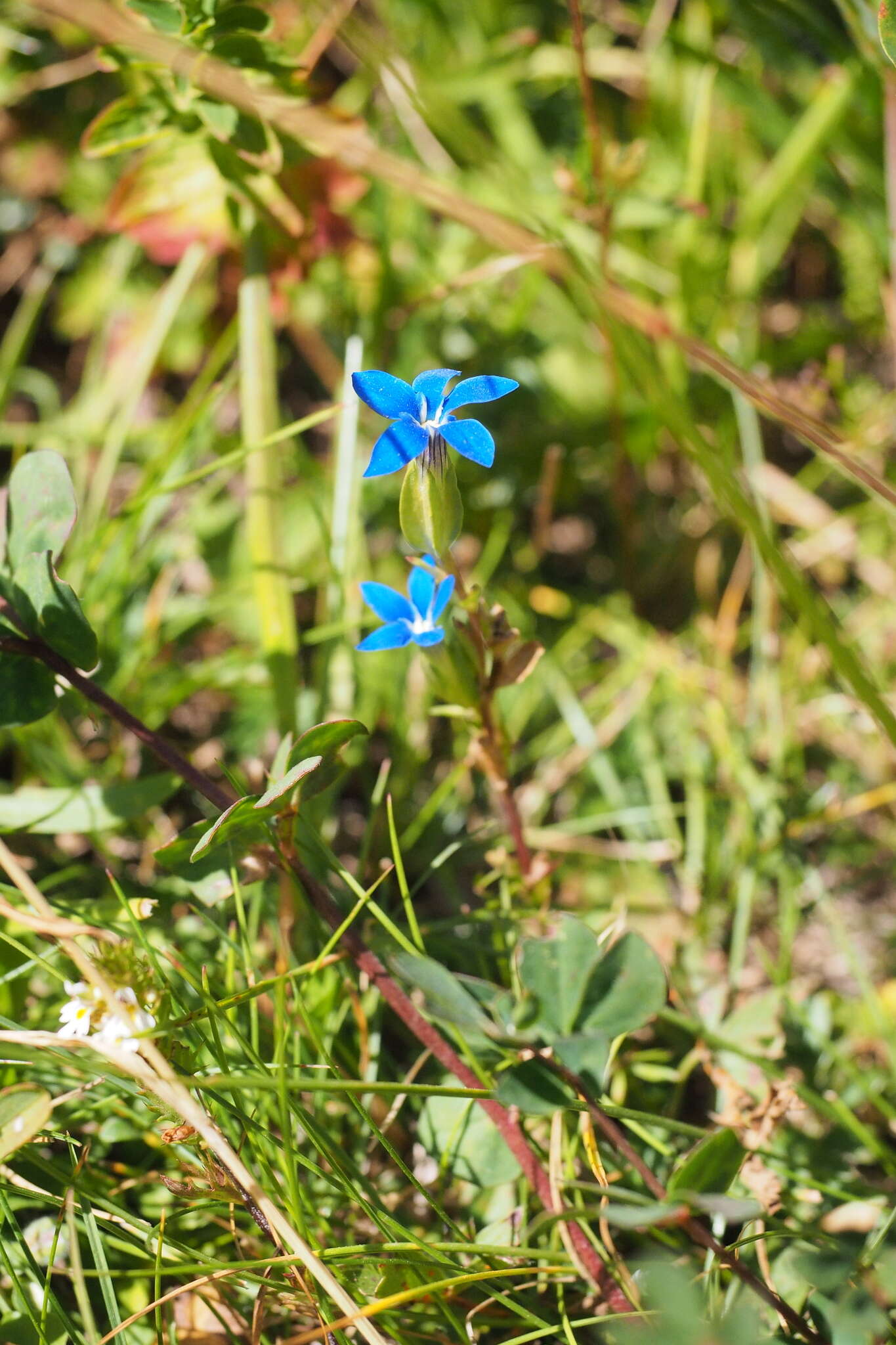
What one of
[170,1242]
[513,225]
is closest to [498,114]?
[513,225]

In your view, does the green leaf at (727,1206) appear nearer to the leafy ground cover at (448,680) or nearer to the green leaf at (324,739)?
the leafy ground cover at (448,680)

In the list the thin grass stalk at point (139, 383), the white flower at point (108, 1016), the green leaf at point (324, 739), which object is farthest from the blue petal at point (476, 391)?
the thin grass stalk at point (139, 383)

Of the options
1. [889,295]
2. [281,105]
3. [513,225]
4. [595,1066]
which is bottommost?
[595,1066]

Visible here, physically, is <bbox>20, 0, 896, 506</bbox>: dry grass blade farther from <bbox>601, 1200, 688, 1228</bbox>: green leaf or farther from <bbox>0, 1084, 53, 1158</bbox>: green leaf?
<bbox>0, 1084, 53, 1158</bbox>: green leaf

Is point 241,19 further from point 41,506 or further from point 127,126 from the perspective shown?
point 41,506

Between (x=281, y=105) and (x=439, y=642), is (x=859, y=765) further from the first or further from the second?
(x=281, y=105)

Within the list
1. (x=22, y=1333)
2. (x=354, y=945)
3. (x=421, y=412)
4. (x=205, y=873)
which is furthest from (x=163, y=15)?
(x=22, y=1333)

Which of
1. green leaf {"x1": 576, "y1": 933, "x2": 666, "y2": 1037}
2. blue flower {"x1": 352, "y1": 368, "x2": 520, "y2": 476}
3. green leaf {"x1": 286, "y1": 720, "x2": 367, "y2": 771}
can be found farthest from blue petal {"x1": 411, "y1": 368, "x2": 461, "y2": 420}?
green leaf {"x1": 576, "y1": 933, "x2": 666, "y2": 1037}
